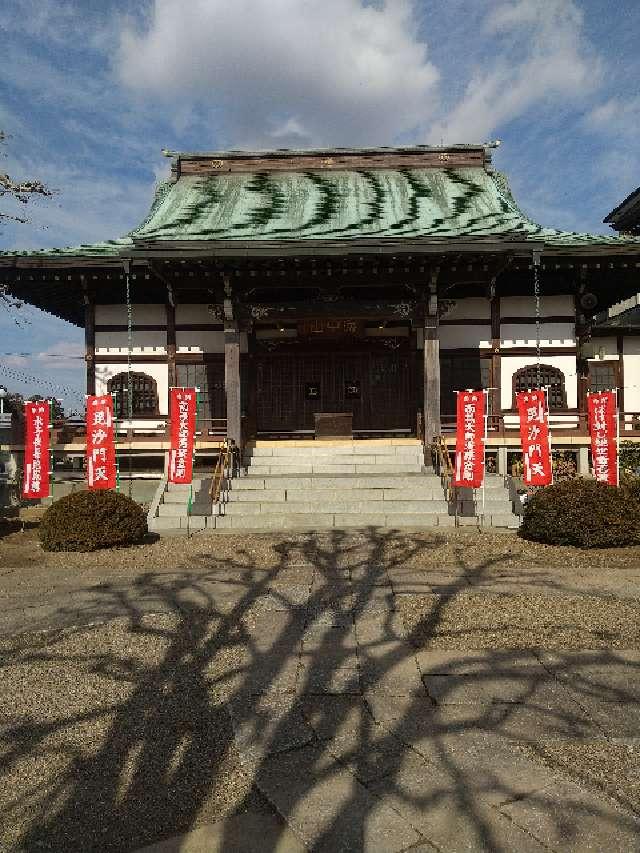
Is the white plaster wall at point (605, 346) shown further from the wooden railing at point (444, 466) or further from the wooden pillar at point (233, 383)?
the wooden pillar at point (233, 383)

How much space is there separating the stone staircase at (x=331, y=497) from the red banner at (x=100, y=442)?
1301mm

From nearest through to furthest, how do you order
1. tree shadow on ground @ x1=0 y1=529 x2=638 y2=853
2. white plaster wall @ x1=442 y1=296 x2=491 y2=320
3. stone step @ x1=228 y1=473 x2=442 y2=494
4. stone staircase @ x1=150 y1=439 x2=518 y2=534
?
tree shadow on ground @ x1=0 y1=529 x2=638 y2=853, stone staircase @ x1=150 y1=439 x2=518 y2=534, stone step @ x1=228 y1=473 x2=442 y2=494, white plaster wall @ x1=442 y1=296 x2=491 y2=320

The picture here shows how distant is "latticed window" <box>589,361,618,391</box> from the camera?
16.0 metres

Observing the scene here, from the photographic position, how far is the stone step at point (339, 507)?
1106cm

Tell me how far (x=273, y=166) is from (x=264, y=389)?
25.6 ft

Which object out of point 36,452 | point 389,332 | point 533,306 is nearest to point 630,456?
point 533,306

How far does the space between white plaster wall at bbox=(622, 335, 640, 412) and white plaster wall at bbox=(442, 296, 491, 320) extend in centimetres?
464

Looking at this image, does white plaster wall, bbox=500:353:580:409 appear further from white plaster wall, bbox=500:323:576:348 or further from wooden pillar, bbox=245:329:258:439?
wooden pillar, bbox=245:329:258:439

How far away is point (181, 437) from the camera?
1145 centimetres

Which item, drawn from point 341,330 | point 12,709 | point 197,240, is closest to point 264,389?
point 341,330

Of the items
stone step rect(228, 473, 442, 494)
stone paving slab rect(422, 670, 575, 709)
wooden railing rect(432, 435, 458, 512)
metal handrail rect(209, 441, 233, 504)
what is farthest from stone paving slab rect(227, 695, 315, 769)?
stone step rect(228, 473, 442, 494)

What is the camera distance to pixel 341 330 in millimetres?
14602

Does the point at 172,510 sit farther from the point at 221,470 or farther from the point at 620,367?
the point at 620,367

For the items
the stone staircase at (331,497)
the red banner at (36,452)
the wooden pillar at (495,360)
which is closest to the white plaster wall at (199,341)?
the stone staircase at (331,497)
